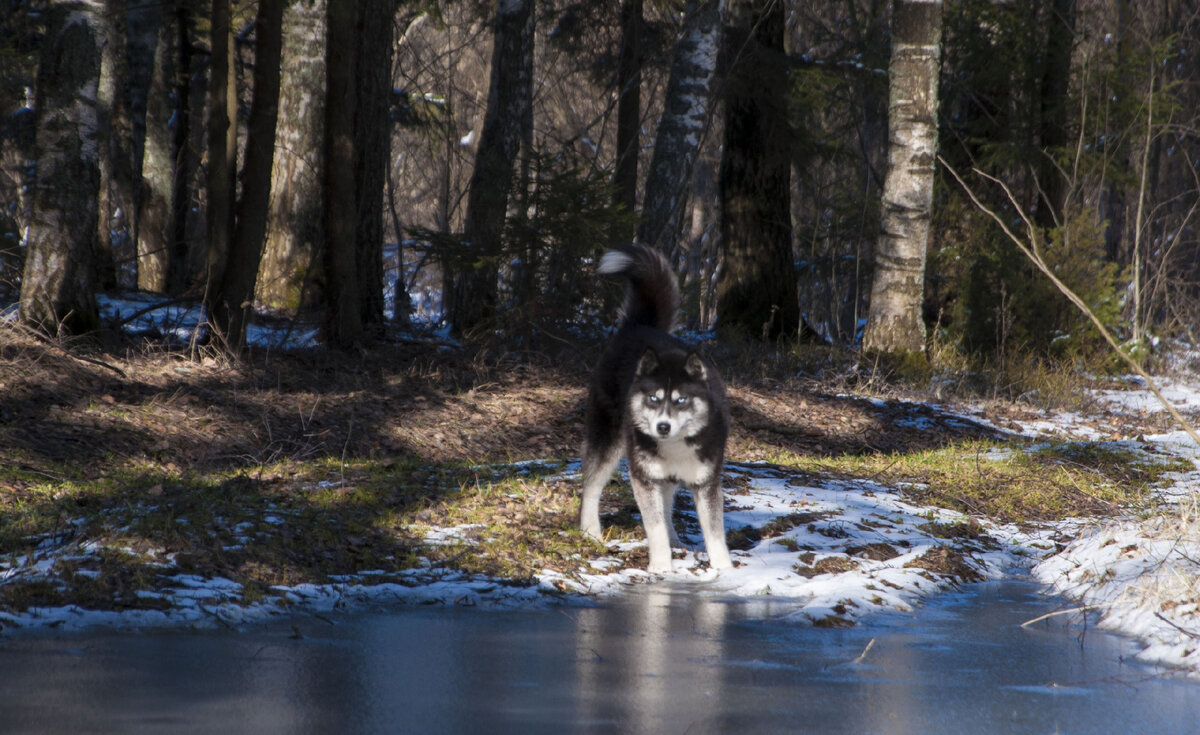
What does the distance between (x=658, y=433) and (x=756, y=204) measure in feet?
39.6

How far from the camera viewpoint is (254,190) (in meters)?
10.7

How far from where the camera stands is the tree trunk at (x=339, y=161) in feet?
37.4

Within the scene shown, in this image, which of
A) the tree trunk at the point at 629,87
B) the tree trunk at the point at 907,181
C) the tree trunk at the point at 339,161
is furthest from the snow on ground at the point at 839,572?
the tree trunk at the point at 629,87

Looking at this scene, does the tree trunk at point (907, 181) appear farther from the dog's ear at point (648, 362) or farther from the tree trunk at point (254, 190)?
the dog's ear at point (648, 362)

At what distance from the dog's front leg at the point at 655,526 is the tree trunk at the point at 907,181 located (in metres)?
8.33

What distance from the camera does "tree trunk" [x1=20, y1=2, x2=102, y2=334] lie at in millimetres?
9844

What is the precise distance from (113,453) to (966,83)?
1480 centimetres

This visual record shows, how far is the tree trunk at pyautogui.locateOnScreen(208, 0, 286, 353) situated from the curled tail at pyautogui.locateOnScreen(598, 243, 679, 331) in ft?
16.1

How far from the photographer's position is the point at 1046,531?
7000 millimetres

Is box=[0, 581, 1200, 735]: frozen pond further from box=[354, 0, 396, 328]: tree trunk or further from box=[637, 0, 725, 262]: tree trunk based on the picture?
box=[637, 0, 725, 262]: tree trunk

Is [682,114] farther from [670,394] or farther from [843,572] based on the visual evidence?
[843,572]

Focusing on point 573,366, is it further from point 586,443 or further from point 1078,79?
point 1078,79

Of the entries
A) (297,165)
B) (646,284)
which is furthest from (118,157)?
(646,284)

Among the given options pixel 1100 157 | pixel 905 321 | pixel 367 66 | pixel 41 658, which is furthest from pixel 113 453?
pixel 1100 157
